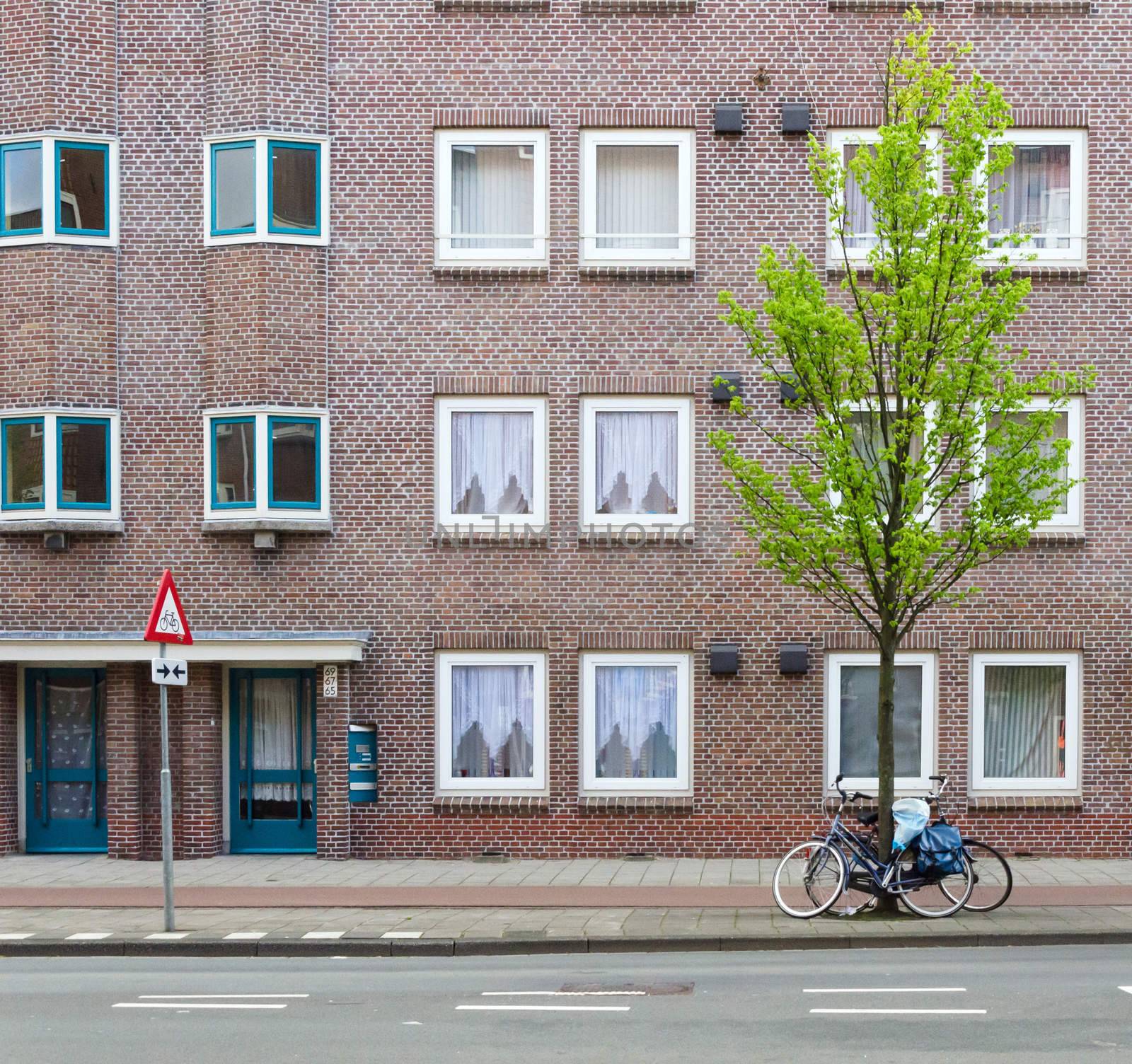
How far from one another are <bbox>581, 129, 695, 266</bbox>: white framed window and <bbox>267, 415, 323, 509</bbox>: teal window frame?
3941 millimetres

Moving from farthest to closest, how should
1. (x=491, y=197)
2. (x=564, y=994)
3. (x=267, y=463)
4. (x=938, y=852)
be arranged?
(x=491, y=197)
(x=267, y=463)
(x=938, y=852)
(x=564, y=994)

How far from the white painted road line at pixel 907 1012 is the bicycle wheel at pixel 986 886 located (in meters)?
4.40

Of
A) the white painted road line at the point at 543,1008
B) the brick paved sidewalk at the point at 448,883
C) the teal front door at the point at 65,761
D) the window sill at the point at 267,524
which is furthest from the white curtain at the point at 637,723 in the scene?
the white painted road line at the point at 543,1008

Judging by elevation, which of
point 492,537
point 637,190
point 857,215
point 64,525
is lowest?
point 492,537

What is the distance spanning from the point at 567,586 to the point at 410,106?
20.6ft

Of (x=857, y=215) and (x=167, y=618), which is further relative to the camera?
(x=857, y=215)

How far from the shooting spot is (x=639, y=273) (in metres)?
19.7

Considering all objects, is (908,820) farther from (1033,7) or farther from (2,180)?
(2,180)

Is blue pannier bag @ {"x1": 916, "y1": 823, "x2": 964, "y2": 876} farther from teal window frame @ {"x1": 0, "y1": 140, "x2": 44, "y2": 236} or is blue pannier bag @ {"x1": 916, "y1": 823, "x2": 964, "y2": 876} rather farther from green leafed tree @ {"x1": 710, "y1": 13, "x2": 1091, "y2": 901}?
teal window frame @ {"x1": 0, "y1": 140, "x2": 44, "y2": 236}

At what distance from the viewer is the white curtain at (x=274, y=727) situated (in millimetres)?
20219

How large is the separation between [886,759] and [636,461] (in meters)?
5.93

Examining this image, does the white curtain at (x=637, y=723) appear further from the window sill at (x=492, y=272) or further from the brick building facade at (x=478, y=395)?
the window sill at (x=492, y=272)

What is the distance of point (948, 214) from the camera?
15.1 m

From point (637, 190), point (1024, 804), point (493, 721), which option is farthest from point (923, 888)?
point (637, 190)
